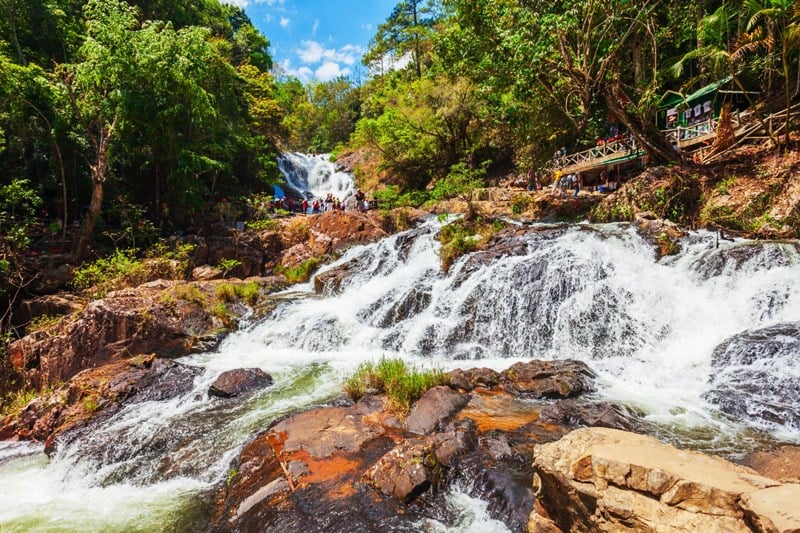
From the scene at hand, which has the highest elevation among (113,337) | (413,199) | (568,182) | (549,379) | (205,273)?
(413,199)

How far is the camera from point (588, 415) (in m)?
5.71

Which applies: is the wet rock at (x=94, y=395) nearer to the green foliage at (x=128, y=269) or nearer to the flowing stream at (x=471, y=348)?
the flowing stream at (x=471, y=348)

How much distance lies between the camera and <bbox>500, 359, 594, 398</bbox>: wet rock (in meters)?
6.82

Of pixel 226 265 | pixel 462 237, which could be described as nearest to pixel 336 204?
pixel 226 265

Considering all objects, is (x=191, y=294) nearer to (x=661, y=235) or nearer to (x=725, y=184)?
(x=661, y=235)

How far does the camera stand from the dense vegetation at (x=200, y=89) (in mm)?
12992

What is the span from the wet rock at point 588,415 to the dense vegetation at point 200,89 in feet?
36.3

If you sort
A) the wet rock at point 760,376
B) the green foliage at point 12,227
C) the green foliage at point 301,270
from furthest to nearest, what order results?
the green foliage at point 301,270, the green foliage at point 12,227, the wet rock at point 760,376

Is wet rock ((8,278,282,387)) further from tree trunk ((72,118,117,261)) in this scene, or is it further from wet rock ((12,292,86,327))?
tree trunk ((72,118,117,261))

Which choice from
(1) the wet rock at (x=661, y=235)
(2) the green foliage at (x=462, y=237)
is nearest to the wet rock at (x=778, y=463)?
(1) the wet rock at (x=661, y=235)

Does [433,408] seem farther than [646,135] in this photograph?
No

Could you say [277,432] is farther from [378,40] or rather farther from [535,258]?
[378,40]

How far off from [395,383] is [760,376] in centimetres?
596

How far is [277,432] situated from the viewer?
19.0 ft
